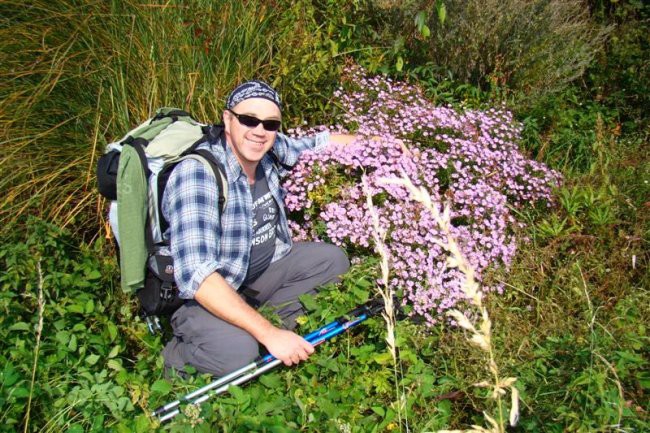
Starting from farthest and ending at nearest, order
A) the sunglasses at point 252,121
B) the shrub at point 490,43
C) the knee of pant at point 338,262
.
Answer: the shrub at point 490,43
the knee of pant at point 338,262
the sunglasses at point 252,121

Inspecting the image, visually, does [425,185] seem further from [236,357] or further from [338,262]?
[236,357]

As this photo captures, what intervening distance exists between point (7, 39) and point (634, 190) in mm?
4782

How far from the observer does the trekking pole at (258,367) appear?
264cm

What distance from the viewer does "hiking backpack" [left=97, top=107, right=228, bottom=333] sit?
9.66 feet

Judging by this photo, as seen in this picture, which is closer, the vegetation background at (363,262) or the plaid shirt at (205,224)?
the vegetation background at (363,262)

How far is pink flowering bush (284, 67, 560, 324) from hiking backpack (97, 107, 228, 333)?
939mm

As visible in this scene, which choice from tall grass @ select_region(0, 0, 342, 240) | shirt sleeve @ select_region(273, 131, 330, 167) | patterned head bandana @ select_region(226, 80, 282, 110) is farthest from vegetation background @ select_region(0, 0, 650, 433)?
patterned head bandana @ select_region(226, 80, 282, 110)

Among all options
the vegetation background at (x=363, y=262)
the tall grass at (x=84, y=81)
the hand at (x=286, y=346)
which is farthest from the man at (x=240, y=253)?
the tall grass at (x=84, y=81)

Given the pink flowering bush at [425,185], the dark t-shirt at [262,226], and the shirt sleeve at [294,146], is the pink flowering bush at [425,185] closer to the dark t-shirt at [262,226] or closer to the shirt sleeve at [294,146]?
the shirt sleeve at [294,146]

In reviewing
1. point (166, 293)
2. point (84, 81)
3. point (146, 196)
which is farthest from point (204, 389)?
point (84, 81)

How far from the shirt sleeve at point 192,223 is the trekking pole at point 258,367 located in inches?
18.9

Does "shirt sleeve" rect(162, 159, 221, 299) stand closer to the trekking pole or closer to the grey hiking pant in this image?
the grey hiking pant

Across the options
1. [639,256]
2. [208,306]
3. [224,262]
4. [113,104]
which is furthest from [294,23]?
[639,256]

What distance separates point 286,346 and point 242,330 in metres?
0.31
